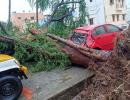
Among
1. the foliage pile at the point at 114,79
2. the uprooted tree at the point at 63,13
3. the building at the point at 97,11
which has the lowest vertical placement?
the foliage pile at the point at 114,79

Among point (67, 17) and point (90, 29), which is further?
point (67, 17)

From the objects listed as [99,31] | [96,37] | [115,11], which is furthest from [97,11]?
[96,37]

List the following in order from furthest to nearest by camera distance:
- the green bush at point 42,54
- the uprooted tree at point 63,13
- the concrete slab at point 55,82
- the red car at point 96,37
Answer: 1. the uprooted tree at point 63,13
2. the red car at point 96,37
3. the green bush at point 42,54
4. the concrete slab at point 55,82

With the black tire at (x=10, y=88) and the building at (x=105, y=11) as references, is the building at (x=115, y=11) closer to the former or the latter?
the building at (x=105, y=11)

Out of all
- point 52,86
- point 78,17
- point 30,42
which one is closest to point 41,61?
point 30,42

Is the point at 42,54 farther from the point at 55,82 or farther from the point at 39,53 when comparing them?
the point at 55,82

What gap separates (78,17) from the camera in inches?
636

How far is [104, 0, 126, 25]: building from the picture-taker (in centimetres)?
3791

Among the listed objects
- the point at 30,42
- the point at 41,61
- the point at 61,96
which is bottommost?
the point at 61,96

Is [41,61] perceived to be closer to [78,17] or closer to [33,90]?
[33,90]

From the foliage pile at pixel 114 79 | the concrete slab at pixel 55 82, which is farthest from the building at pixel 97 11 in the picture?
the foliage pile at pixel 114 79

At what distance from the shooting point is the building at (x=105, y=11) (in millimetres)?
36500

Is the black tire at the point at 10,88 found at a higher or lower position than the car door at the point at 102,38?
lower

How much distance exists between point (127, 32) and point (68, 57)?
2983 mm
